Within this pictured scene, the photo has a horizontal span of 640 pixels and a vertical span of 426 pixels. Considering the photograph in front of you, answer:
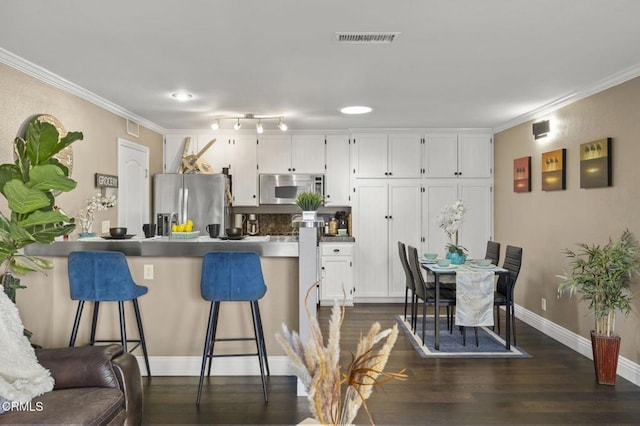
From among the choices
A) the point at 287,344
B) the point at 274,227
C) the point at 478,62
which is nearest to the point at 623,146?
the point at 478,62

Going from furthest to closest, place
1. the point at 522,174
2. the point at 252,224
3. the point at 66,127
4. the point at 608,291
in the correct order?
the point at 252,224, the point at 522,174, the point at 66,127, the point at 608,291

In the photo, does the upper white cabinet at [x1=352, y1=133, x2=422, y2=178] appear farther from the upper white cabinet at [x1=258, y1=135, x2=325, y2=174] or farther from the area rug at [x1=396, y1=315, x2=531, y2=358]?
the area rug at [x1=396, y1=315, x2=531, y2=358]

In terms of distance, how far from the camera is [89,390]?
2.16m

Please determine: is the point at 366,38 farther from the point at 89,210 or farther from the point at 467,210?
the point at 467,210

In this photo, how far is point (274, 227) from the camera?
6.47m

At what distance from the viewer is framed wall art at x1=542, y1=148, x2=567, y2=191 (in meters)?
4.41

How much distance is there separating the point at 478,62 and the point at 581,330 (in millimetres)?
2698

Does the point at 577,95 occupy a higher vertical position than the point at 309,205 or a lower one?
higher

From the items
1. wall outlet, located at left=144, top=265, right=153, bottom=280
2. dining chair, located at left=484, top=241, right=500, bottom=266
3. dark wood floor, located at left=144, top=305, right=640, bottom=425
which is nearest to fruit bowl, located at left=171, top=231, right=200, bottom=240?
wall outlet, located at left=144, top=265, right=153, bottom=280

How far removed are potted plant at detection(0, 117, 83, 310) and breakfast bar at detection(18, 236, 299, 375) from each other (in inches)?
28.0

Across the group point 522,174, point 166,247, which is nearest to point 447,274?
point 522,174

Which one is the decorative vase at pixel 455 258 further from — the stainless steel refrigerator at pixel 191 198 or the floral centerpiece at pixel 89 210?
the floral centerpiece at pixel 89 210

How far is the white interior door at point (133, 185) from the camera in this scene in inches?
190

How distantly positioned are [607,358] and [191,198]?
463 cm
